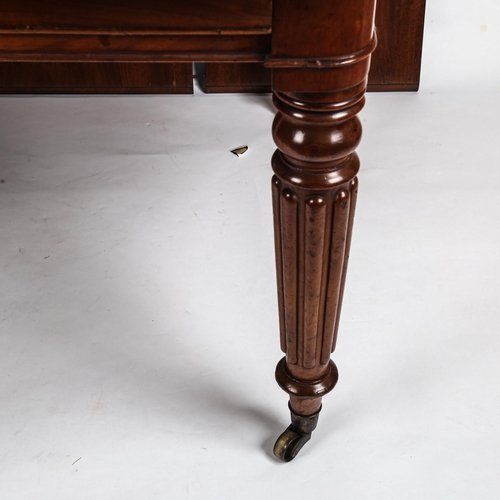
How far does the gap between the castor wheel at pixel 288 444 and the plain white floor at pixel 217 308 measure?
0.01 metres

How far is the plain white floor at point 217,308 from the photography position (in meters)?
0.94

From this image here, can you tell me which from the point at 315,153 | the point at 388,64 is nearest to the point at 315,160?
the point at 315,153

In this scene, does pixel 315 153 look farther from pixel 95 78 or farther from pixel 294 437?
pixel 95 78

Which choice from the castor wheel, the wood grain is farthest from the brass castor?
the wood grain

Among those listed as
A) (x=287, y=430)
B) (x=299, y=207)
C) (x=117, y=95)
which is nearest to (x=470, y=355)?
(x=287, y=430)

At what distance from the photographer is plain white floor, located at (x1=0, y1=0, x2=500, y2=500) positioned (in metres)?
0.94

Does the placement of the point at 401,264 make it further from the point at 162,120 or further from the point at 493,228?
the point at 162,120

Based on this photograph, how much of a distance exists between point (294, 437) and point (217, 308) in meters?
0.30

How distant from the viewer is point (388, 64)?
1.74 m

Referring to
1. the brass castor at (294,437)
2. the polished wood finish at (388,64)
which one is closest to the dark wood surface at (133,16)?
the brass castor at (294,437)

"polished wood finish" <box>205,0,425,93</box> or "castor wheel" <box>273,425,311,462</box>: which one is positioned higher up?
"polished wood finish" <box>205,0,425,93</box>

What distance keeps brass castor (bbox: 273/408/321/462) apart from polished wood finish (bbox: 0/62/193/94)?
1053 millimetres

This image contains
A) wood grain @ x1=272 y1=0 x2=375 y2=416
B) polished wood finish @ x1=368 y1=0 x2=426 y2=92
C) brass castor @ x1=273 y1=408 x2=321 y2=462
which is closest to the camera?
wood grain @ x1=272 y1=0 x2=375 y2=416

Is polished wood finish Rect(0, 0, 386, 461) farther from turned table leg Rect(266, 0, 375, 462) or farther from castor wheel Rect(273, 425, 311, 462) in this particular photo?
castor wheel Rect(273, 425, 311, 462)
